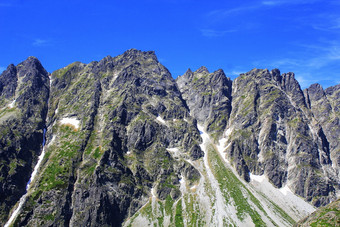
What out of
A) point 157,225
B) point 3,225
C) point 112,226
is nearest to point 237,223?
point 157,225

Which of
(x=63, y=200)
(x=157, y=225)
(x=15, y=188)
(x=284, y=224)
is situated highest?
(x=15, y=188)

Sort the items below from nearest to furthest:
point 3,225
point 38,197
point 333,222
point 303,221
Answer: point 333,222 → point 303,221 → point 3,225 → point 38,197

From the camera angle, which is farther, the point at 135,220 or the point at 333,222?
the point at 135,220

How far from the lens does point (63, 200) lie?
628 ft

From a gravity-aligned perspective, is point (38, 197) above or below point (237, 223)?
above

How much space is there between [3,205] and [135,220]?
90248 mm

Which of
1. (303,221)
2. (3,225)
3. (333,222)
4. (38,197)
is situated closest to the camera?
(333,222)

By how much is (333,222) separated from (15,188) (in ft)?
653

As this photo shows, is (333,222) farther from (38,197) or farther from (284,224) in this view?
(38,197)

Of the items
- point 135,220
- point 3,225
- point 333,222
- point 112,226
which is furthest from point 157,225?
point 333,222

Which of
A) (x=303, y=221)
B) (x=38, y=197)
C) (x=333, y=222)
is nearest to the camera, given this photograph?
(x=333, y=222)

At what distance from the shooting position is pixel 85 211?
19088cm

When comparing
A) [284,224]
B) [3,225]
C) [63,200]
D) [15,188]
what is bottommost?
[284,224]

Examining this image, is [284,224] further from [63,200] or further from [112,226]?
[63,200]
